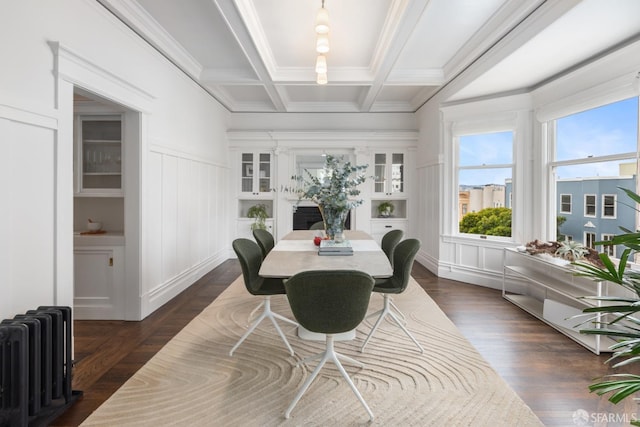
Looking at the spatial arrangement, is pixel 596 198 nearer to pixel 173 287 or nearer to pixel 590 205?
pixel 590 205

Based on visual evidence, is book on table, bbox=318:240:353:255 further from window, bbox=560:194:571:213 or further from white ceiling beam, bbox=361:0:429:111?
window, bbox=560:194:571:213

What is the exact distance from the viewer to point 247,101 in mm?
6848

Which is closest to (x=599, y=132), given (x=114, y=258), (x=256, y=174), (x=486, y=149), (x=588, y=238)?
(x=588, y=238)

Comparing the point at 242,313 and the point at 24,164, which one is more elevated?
the point at 24,164

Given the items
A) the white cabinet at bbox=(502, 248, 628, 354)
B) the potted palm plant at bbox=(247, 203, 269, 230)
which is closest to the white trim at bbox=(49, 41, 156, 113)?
the potted palm plant at bbox=(247, 203, 269, 230)

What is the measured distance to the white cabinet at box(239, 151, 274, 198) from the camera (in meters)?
6.99

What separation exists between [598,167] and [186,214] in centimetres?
497

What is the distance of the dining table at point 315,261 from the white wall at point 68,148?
1.53m

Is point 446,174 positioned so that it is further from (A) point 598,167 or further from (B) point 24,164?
(B) point 24,164

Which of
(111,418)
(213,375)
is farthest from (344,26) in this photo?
(111,418)

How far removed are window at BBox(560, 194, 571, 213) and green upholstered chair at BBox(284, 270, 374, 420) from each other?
10.9ft

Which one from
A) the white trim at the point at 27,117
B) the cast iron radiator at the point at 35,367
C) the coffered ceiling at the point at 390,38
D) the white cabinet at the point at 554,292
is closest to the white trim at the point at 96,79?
the white trim at the point at 27,117

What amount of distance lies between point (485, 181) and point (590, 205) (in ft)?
5.07

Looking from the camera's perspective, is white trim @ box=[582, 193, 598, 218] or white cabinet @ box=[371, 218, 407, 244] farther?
white cabinet @ box=[371, 218, 407, 244]
